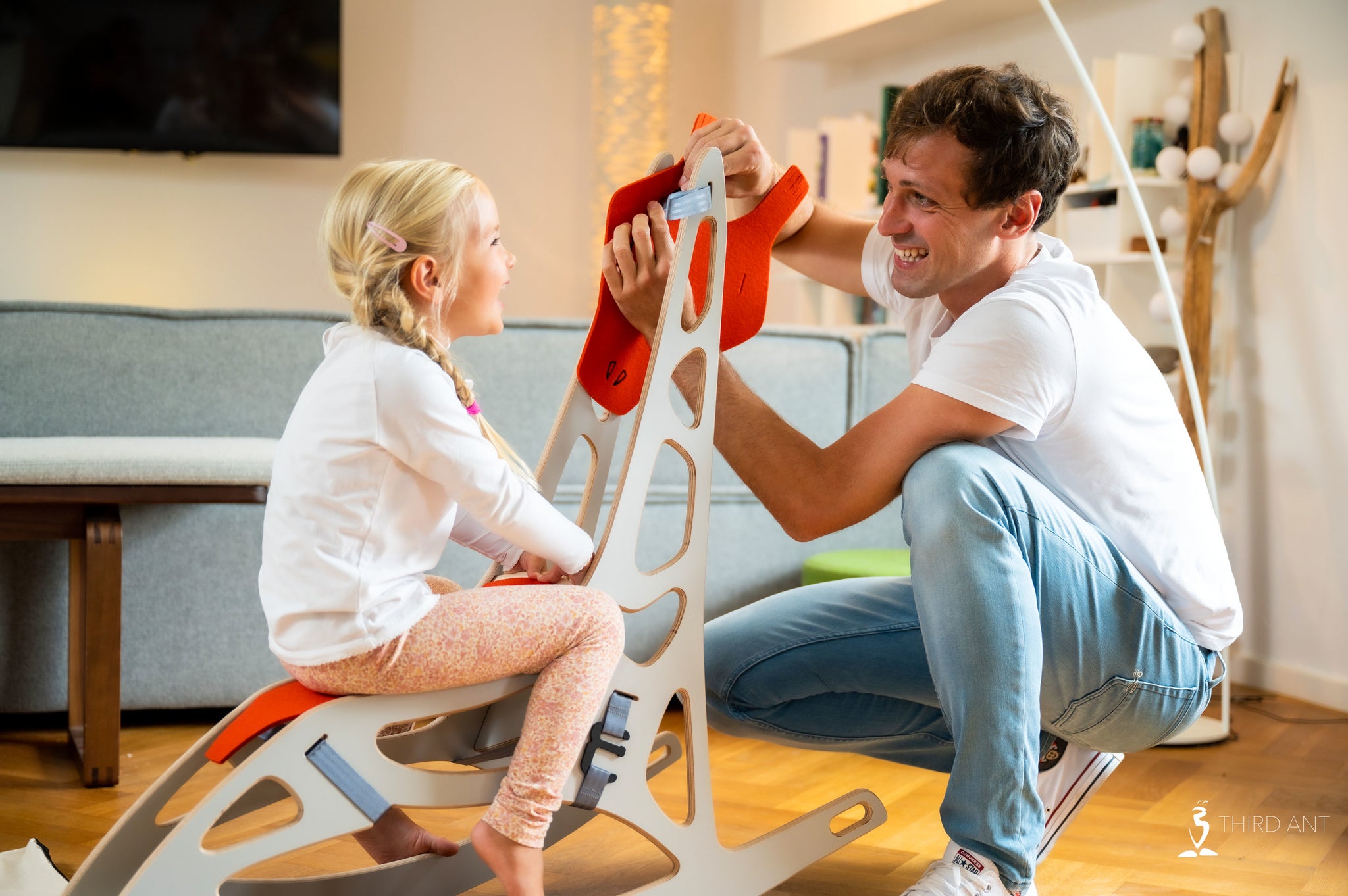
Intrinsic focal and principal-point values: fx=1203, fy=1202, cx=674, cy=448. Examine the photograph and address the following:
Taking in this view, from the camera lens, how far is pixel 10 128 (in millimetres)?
3920

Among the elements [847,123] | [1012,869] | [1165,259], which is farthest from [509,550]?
[847,123]

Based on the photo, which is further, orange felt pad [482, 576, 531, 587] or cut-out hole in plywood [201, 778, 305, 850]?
cut-out hole in plywood [201, 778, 305, 850]

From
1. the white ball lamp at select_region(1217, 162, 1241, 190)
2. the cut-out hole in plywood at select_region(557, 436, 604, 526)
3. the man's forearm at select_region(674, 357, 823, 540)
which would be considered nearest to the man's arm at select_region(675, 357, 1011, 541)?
the man's forearm at select_region(674, 357, 823, 540)

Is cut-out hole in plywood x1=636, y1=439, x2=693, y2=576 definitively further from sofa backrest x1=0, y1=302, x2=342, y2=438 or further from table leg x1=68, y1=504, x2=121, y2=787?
table leg x1=68, y1=504, x2=121, y2=787

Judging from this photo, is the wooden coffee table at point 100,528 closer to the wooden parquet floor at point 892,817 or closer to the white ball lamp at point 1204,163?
the wooden parquet floor at point 892,817

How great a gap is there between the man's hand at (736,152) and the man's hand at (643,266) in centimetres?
9

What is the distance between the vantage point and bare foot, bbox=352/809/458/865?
120 centimetres

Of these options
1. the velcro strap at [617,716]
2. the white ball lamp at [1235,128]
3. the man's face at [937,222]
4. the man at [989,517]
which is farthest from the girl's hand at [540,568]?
the white ball lamp at [1235,128]

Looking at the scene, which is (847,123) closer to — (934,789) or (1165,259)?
(1165,259)

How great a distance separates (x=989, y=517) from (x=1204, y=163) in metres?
1.49

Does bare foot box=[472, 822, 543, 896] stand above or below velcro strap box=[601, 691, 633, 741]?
below

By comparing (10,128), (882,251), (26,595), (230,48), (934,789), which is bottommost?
(934,789)

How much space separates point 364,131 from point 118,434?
2.82 meters

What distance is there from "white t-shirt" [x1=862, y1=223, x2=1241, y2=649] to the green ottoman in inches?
26.4
